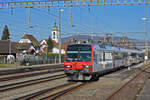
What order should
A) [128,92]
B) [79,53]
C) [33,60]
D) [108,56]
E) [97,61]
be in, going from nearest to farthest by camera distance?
[128,92], [79,53], [97,61], [108,56], [33,60]

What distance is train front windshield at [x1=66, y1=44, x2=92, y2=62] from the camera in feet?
55.2

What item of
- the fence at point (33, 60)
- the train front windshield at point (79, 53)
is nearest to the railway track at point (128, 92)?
the train front windshield at point (79, 53)

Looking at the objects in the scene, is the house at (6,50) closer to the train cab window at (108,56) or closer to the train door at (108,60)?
the train door at (108,60)

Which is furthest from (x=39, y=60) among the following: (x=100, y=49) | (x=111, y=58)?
(x=100, y=49)

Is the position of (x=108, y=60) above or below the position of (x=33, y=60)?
above

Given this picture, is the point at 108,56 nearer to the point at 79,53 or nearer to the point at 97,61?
the point at 97,61

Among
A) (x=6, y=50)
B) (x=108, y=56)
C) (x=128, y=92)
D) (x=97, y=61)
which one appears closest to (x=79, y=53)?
(x=97, y=61)

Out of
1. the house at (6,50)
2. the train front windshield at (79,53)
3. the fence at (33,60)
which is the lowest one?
the fence at (33,60)

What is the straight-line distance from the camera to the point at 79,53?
55.9ft

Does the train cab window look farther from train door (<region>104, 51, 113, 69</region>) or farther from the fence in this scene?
the fence

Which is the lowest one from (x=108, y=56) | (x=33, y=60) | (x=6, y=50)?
(x=33, y=60)

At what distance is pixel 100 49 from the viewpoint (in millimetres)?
19203

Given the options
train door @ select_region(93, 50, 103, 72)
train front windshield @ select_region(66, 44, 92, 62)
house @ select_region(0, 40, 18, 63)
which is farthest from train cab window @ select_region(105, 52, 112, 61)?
house @ select_region(0, 40, 18, 63)

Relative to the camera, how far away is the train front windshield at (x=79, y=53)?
16.8 meters
